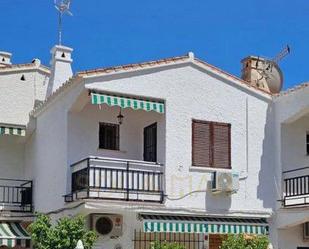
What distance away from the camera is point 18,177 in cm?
3166

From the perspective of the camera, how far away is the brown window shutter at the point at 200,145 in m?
26.8

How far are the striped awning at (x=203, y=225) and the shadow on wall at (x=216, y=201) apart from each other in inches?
15.6

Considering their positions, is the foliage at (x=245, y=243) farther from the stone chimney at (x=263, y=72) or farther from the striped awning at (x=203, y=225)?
the stone chimney at (x=263, y=72)

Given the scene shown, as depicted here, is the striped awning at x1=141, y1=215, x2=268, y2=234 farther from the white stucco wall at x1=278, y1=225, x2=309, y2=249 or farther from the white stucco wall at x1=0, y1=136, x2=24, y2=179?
the white stucco wall at x1=0, y1=136, x2=24, y2=179

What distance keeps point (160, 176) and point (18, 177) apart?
8.67 meters

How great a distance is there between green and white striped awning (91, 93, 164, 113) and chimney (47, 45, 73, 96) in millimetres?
7089

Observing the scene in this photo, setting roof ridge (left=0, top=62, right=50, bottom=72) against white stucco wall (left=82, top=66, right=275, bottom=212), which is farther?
roof ridge (left=0, top=62, right=50, bottom=72)

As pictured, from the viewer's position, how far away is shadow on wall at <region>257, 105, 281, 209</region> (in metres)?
28.1

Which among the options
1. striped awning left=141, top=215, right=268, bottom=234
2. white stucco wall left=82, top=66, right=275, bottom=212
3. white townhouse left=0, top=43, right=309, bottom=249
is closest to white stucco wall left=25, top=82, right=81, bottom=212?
white townhouse left=0, top=43, right=309, bottom=249

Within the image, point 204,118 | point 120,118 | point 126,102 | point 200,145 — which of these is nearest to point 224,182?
point 200,145

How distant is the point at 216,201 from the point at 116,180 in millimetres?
4411

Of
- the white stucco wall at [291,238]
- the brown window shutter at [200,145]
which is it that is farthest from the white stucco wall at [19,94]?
the white stucco wall at [291,238]

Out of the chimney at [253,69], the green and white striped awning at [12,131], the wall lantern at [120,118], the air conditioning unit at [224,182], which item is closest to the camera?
the air conditioning unit at [224,182]

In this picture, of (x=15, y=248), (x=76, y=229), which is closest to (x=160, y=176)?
(x=76, y=229)
